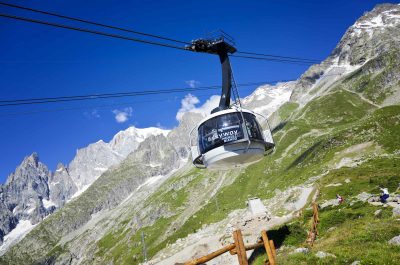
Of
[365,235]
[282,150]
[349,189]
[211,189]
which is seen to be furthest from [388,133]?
[211,189]

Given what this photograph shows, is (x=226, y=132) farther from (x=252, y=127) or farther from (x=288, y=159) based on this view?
(x=288, y=159)

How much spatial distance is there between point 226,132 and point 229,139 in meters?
0.43

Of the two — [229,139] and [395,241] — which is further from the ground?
[229,139]

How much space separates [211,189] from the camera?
185750 millimetres

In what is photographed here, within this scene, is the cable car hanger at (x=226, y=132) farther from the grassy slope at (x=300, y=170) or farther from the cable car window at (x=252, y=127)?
the grassy slope at (x=300, y=170)

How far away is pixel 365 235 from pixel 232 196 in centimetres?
13490

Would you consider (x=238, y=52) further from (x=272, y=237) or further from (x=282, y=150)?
(x=282, y=150)

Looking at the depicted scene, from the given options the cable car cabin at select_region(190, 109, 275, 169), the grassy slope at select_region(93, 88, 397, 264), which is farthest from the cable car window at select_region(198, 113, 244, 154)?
the grassy slope at select_region(93, 88, 397, 264)

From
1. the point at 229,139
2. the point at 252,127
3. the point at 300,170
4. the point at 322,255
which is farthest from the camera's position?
the point at 300,170

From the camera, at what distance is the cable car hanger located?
18547 mm

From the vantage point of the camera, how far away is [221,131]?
18625 millimetres

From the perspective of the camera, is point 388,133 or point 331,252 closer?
point 331,252

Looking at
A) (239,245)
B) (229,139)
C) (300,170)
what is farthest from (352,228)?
(300,170)

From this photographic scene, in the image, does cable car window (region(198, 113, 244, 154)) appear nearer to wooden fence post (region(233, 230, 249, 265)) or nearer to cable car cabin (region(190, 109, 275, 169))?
cable car cabin (region(190, 109, 275, 169))
